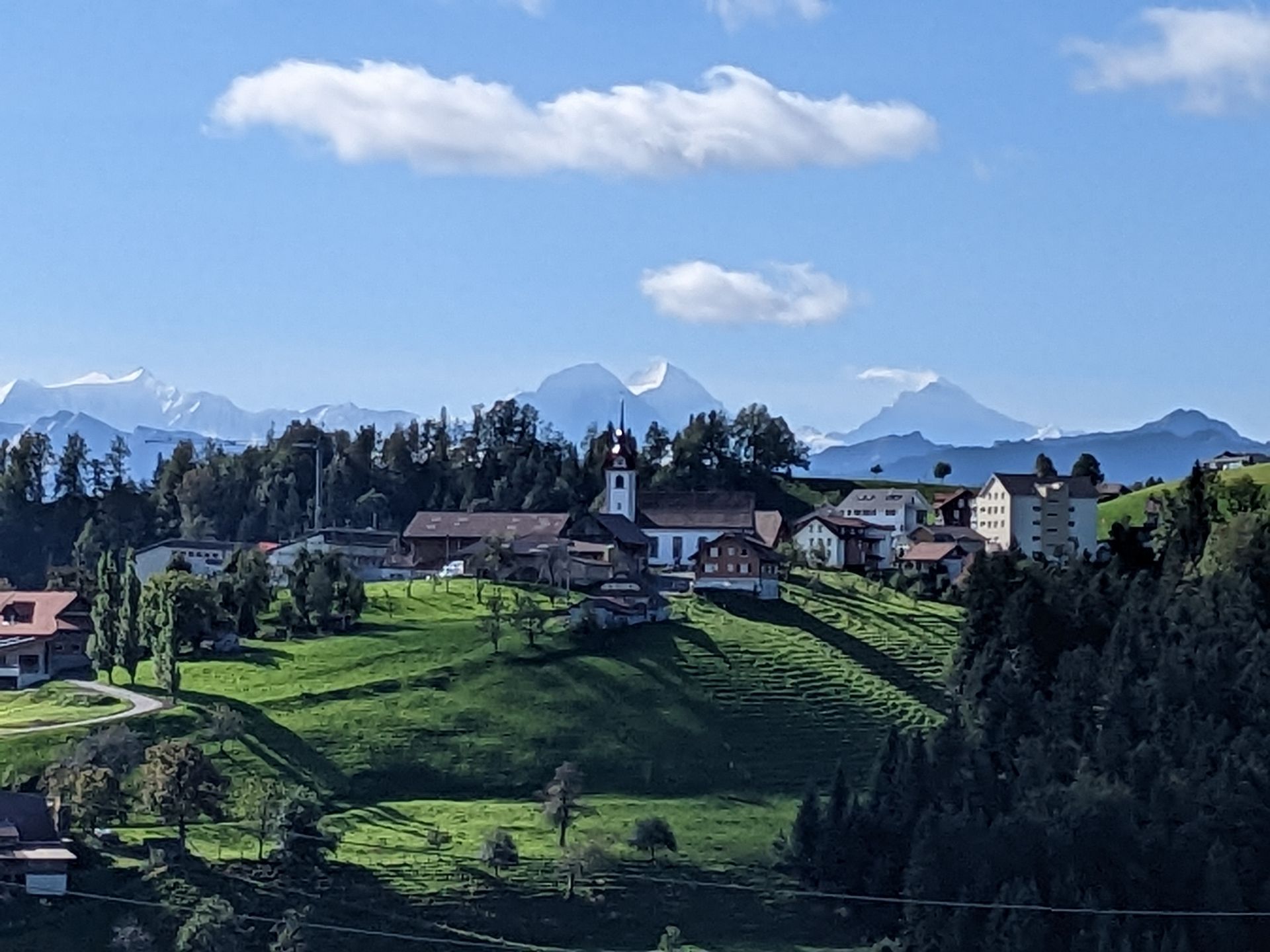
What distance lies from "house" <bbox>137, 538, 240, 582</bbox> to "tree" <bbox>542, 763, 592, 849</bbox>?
26.7 metres

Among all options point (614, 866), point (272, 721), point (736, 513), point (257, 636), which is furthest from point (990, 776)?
point (736, 513)

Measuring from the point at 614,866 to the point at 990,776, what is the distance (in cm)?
853

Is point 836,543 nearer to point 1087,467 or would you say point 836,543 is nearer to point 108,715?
point 1087,467

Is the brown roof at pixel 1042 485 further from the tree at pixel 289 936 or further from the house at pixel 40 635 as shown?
the tree at pixel 289 936

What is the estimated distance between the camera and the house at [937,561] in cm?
6856

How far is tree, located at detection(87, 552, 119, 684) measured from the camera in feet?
164

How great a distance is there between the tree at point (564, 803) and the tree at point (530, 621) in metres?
10.4

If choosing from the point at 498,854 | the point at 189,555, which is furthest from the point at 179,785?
the point at 189,555

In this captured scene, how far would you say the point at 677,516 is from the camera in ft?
244

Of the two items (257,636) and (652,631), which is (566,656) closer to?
(652,631)

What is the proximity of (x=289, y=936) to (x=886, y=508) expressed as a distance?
50973mm

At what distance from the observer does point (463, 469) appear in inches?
3403

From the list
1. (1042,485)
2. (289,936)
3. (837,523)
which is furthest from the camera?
(1042,485)

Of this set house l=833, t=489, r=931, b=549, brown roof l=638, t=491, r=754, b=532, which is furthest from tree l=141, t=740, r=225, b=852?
house l=833, t=489, r=931, b=549
